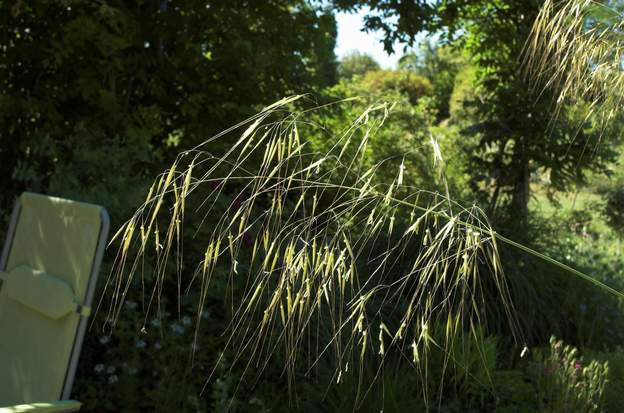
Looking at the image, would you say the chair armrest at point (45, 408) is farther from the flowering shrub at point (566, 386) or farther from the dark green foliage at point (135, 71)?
the dark green foliage at point (135, 71)

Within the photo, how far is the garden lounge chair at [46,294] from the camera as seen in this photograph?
2.37m

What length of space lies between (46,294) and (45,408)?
549mm

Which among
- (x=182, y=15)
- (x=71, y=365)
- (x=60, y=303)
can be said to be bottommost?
(x=71, y=365)

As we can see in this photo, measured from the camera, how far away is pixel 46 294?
8.11 ft

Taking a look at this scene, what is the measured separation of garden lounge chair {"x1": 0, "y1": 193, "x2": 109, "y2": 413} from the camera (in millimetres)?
2369

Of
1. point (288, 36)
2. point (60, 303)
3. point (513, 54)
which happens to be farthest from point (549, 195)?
point (60, 303)

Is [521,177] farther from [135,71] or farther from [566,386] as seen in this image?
[566,386]

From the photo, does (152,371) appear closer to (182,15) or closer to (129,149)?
(129,149)

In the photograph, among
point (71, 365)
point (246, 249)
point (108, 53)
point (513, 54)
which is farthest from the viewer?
point (513, 54)

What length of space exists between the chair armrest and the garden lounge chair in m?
0.19

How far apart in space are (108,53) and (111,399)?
7.34ft

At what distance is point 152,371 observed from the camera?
10.5 feet

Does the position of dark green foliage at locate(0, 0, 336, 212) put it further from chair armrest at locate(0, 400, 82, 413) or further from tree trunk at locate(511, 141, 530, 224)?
chair armrest at locate(0, 400, 82, 413)

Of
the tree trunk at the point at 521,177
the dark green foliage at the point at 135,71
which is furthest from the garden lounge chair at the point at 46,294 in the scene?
the tree trunk at the point at 521,177
